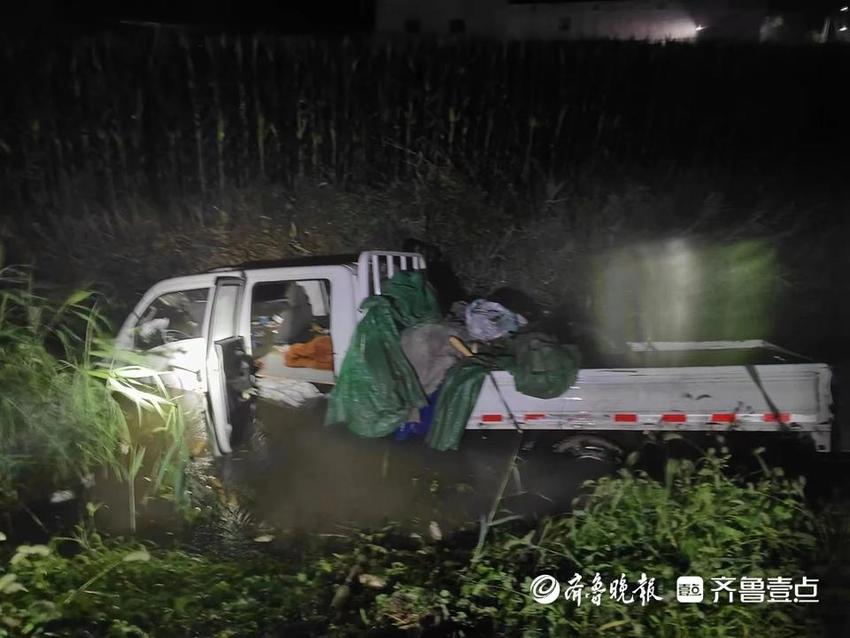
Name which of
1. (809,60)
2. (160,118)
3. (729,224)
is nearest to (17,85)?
(160,118)

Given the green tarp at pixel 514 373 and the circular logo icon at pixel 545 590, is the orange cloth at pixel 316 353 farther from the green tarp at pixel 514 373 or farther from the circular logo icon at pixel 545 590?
the circular logo icon at pixel 545 590

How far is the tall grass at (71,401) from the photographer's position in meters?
2.76

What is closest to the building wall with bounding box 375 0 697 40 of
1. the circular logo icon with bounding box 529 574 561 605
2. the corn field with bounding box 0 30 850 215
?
the corn field with bounding box 0 30 850 215

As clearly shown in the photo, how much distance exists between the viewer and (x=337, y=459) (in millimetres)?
2805

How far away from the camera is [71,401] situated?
2.80m

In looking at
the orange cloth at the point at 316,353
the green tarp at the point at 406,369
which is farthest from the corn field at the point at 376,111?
the orange cloth at the point at 316,353

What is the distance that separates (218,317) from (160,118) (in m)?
0.81

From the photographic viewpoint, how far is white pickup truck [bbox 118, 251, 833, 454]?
8.91ft

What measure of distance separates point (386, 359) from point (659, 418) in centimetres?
114

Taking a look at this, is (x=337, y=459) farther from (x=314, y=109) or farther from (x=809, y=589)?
(x=809, y=589)

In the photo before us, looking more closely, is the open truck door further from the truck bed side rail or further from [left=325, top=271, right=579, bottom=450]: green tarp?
the truck bed side rail

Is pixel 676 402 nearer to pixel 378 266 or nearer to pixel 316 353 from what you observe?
pixel 378 266

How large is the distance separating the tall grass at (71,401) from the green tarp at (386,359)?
0.73 metres

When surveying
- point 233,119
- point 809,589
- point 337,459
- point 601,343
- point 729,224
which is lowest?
point 809,589
